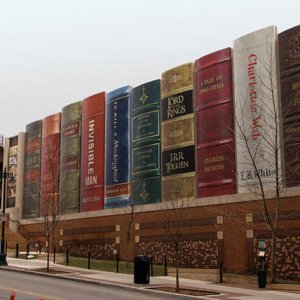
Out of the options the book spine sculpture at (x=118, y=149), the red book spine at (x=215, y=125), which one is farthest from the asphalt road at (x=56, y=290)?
the book spine sculpture at (x=118, y=149)

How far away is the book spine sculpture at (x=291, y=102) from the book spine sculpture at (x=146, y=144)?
10.2m

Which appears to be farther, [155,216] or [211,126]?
[155,216]

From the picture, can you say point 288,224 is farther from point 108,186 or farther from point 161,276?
point 108,186

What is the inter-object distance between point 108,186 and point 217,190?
11040mm

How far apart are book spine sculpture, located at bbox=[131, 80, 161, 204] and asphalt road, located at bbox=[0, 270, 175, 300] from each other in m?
11.0

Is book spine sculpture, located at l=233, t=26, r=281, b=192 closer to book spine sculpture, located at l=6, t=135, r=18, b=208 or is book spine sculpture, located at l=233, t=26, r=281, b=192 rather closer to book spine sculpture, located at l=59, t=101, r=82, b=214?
book spine sculpture, located at l=59, t=101, r=82, b=214

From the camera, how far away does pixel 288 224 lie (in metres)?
25.4

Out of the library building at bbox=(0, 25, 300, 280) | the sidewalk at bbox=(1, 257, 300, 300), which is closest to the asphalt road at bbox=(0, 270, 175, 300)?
the sidewalk at bbox=(1, 257, 300, 300)

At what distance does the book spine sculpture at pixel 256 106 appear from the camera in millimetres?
27344

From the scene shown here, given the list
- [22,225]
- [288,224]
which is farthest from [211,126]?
[22,225]

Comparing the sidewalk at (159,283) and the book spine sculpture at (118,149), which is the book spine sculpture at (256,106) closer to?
the sidewalk at (159,283)

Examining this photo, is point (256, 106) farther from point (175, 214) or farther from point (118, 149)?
point (118, 149)

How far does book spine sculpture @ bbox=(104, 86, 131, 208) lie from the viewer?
123 ft

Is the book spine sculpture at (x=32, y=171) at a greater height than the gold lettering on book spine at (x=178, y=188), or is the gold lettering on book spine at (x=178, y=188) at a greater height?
the book spine sculpture at (x=32, y=171)
